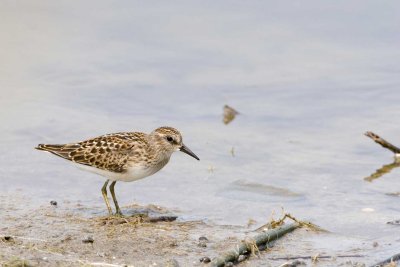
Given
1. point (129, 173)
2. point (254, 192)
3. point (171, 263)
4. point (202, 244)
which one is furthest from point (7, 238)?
point (254, 192)

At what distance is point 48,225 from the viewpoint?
8922 millimetres

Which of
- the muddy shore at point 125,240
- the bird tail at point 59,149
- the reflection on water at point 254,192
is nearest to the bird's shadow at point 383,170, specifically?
the reflection on water at point 254,192

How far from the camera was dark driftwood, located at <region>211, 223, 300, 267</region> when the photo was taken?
7.86m

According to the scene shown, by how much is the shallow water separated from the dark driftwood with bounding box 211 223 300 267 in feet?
2.19

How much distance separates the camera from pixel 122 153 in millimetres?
9844

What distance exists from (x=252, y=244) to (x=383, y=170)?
3.49 m

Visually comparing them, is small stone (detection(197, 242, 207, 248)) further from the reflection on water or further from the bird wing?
the reflection on water

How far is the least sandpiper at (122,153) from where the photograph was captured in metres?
9.77

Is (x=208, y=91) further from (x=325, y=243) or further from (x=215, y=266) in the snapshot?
(x=215, y=266)

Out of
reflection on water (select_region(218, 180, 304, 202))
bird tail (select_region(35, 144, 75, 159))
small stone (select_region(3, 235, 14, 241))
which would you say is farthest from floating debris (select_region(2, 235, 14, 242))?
reflection on water (select_region(218, 180, 304, 202))

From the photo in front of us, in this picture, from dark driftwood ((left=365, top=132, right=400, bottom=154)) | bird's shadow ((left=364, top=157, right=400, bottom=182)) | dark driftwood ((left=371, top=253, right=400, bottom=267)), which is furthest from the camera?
dark driftwood ((left=365, top=132, right=400, bottom=154))

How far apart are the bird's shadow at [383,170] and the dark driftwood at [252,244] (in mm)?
2196

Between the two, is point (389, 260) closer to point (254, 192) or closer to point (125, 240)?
point (125, 240)

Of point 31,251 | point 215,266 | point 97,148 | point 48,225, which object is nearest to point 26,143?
point 97,148
